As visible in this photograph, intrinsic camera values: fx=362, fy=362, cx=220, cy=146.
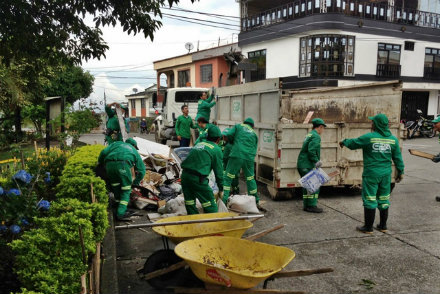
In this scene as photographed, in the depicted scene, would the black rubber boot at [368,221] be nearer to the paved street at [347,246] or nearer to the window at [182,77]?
the paved street at [347,246]

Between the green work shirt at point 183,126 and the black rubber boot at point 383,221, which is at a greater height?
the green work shirt at point 183,126

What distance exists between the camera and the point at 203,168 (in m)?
4.97

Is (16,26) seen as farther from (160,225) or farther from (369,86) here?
(369,86)

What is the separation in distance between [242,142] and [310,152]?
1232 millimetres

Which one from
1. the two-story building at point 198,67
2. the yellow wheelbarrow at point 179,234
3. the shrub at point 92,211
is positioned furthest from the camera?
the two-story building at point 198,67

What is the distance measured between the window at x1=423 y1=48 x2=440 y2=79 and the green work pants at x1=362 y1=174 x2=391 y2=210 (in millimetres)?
23803

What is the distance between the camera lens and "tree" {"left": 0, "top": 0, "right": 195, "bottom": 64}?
4.34 metres

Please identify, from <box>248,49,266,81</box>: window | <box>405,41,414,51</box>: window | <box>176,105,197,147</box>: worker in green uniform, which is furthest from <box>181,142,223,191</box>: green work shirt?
<box>405,41,414,51</box>: window

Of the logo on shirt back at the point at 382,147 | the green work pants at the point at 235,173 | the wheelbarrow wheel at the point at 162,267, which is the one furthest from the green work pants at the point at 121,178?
the logo on shirt back at the point at 382,147

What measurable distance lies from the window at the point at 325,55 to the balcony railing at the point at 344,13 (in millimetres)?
1574

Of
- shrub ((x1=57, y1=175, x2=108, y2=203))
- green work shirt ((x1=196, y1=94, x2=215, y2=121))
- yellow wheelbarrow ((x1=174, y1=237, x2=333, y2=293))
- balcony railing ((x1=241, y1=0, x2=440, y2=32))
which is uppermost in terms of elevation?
balcony railing ((x1=241, y1=0, x2=440, y2=32))

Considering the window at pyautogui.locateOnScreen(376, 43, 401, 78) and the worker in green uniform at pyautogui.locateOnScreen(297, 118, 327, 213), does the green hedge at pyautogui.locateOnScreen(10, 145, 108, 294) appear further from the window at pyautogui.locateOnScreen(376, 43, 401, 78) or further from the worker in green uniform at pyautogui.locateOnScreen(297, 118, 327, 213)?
the window at pyautogui.locateOnScreen(376, 43, 401, 78)

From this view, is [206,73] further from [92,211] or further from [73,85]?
[92,211]

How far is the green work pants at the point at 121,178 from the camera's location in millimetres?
5695
